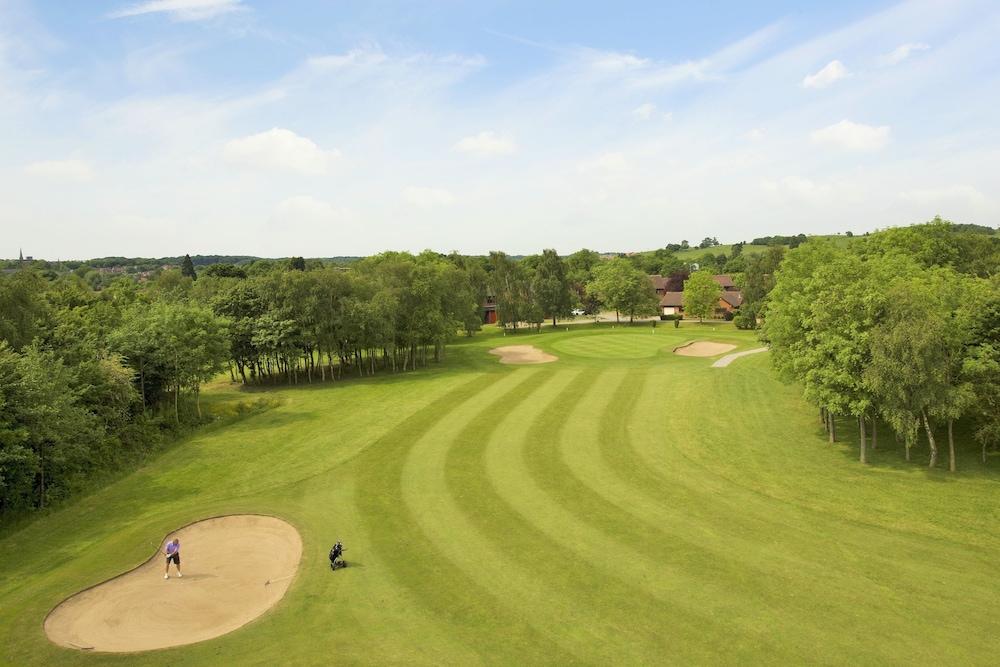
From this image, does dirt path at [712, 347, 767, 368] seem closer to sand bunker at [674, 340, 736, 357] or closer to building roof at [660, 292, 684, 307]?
sand bunker at [674, 340, 736, 357]

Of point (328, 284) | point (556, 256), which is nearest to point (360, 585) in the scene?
point (328, 284)

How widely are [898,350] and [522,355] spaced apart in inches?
2090

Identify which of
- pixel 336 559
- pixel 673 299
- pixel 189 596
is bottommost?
pixel 189 596

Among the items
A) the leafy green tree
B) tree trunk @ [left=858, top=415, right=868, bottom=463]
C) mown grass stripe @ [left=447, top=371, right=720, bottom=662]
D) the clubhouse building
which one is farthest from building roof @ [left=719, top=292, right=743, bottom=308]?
the leafy green tree

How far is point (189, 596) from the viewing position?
22094 millimetres

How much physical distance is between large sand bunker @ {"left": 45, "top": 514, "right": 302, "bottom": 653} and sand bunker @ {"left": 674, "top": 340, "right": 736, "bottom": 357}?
201ft

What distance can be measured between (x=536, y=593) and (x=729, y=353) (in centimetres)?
6132

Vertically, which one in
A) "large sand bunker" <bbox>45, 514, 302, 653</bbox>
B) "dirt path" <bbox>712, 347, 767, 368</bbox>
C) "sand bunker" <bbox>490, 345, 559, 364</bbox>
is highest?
"sand bunker" <bbox>490, 345, 559, 364</bbox>

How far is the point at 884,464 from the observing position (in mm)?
32344

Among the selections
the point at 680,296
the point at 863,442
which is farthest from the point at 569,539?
the point at 680,296

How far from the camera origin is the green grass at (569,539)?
18219mm

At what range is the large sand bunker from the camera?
1966 cm

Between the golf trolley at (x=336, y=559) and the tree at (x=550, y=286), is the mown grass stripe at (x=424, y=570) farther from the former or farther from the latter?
the tree at (x=550, y=286)

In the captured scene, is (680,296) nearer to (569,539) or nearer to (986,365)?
(986,365)
